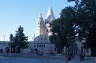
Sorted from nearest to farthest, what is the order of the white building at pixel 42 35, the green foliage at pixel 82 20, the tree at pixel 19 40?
the green foliage at pixel 82 20, the tree at pixel 19 40, the white building at pixel 42 35

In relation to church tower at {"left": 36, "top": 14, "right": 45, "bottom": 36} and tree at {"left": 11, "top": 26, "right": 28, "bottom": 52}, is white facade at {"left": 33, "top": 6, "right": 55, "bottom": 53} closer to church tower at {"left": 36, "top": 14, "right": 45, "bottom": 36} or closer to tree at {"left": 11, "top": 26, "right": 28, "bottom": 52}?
church tower at {"left": 36, "top": 14, "right": 45, "bottom": 36}

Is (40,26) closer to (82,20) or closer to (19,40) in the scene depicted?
(19,40)

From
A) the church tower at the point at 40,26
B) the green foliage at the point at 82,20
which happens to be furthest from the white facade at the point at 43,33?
the green foliage at the point at 82,20

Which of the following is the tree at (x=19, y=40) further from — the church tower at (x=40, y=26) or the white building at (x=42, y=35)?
the church tower at (x=40, y=26)

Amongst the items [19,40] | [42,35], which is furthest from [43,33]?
[19,40]

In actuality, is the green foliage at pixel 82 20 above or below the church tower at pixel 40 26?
below

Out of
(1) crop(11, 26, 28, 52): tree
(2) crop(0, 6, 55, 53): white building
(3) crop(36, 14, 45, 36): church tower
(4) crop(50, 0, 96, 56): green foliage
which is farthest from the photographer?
(3) crop(36, 14, 45, 36): church tower

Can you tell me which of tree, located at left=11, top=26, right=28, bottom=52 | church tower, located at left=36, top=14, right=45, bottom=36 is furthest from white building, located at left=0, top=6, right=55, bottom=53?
tree, located at left=11, top=26, right=28, bottom=52

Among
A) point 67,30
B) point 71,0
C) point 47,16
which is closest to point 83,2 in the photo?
point 71,0

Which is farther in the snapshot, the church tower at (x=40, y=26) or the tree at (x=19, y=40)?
the church tower at (x=40, y=26)

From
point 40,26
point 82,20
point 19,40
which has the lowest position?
point 19,40

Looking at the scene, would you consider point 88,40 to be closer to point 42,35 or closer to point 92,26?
point 92,26

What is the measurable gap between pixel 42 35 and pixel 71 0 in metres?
94.4

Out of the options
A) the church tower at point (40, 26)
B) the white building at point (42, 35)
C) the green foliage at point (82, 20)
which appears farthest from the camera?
the church tower at point (40, 26)
